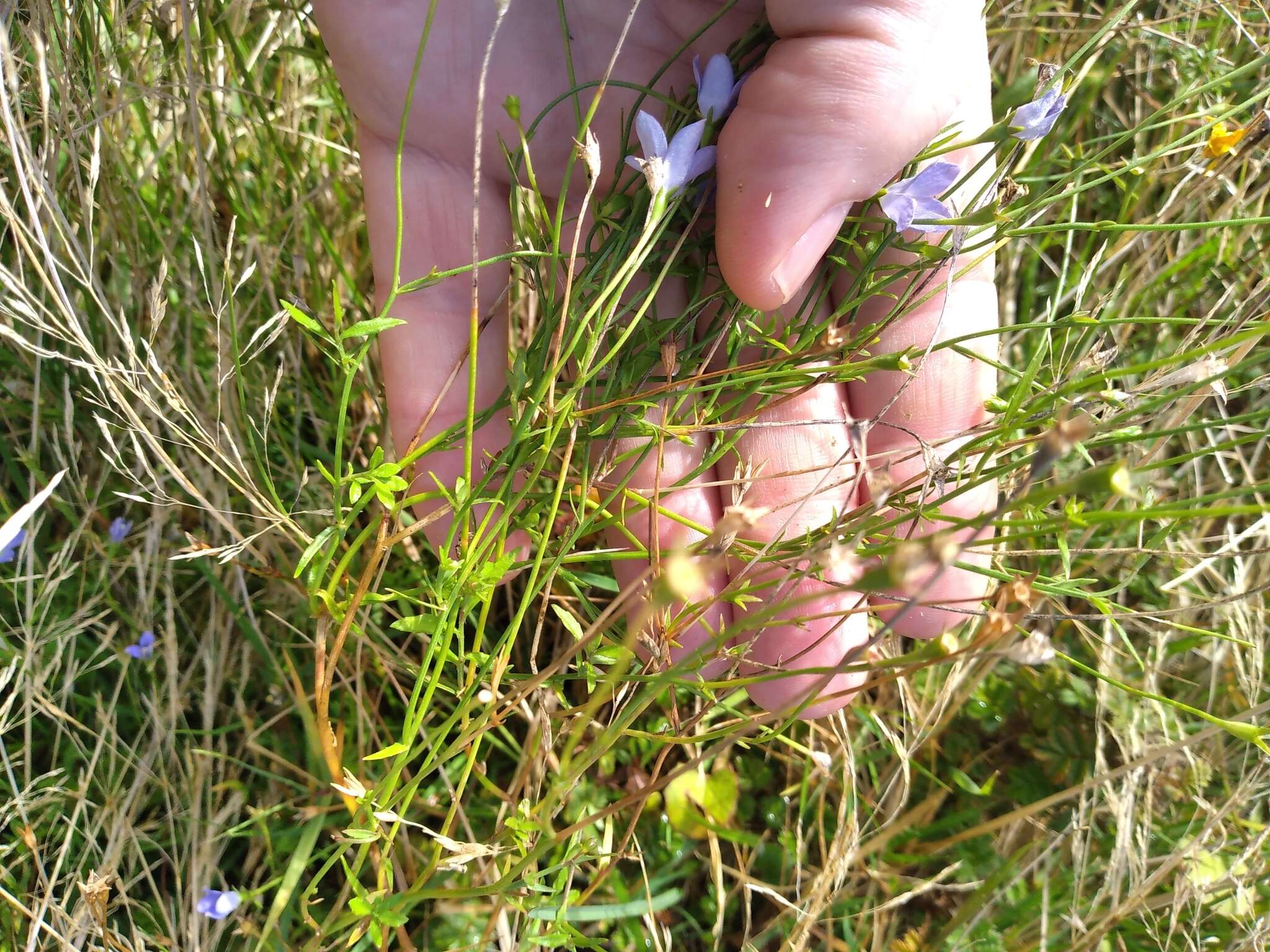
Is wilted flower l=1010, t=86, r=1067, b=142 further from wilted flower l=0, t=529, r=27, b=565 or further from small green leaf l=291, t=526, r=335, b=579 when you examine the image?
wilted flower l=0, t=529, r=27, b=565

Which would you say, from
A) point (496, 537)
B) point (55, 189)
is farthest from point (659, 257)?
point (55, 189)

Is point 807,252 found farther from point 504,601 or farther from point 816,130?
point 504,601

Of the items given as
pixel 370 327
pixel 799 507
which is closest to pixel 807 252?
pixel 799 507

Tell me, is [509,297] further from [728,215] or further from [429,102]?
[728,215]

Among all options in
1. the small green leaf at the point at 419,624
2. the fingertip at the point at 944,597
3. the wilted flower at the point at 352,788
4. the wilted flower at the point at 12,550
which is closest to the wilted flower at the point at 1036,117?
the fingertip at the point at 944,597

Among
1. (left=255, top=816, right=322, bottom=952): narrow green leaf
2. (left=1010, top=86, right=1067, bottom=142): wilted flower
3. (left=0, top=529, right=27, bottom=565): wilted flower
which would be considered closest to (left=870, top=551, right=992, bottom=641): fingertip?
(left=1010, top=86, right=1067, bottom=142): wilted flower

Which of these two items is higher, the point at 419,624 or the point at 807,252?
the point at 807,252
